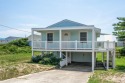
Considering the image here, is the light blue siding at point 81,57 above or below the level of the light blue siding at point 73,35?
below

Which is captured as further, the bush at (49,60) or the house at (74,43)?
the bush at (49,60)

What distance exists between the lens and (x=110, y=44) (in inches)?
906

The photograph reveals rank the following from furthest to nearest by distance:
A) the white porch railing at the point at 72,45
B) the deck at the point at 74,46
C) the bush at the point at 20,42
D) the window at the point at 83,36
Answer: the bush at the point at 20,42 < the window at the point at 83,36 < the white porch railing at the point at 72,45 < the deck at the point at 74,46

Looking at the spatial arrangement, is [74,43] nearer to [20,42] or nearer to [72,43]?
[72,43]

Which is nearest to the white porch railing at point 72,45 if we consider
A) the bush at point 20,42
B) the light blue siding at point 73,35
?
the light blue siding at point 73,35

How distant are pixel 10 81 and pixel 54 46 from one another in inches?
410

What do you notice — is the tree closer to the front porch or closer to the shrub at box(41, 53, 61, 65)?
the front porch

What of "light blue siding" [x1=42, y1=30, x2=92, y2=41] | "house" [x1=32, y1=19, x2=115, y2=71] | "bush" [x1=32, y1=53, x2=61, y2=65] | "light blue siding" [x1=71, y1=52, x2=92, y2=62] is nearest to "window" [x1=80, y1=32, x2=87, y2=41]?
"house" [x1=32, y1=19, x2=115, y2=71]

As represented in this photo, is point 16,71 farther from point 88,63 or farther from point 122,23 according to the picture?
point 122,23

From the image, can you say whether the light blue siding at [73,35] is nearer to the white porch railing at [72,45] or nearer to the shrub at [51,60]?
the white porch railing at [72,45]

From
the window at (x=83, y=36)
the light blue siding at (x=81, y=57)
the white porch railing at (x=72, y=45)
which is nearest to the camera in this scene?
the white porch railing at (x=72, y=45)

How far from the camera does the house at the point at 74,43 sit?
22000 millimetres

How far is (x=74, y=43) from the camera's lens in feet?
75.3

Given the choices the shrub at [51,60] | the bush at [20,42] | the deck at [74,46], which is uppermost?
the bush at [20,42]
